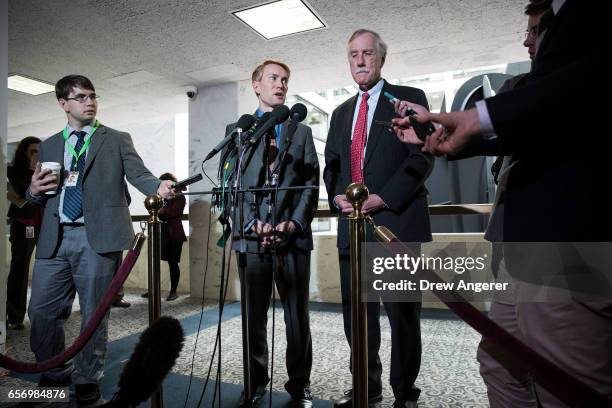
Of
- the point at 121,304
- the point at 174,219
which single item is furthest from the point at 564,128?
the point at 121,304

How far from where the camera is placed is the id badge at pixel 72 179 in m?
2.29

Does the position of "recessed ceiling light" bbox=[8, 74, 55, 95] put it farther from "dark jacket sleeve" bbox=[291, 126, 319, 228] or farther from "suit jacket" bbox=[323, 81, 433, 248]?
"suit jacket" bbox=[323, 81, 433, 248]

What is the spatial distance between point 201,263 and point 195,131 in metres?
1.91

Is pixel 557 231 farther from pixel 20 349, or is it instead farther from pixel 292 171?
pixel 20 349

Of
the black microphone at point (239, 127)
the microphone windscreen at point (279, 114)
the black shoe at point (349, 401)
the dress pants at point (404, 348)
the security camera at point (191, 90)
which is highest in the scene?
the security camera at point (191, 90)

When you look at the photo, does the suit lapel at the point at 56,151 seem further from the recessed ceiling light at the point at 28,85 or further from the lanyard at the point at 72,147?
the recessed ceiling light at the point at 28,85

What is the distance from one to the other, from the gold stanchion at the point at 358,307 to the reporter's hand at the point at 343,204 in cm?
52

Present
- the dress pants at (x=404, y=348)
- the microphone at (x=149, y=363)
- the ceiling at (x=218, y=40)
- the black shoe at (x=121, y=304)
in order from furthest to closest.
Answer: the black shoe at (x=121, y=304) < the ceiling at (x=218, y=40) < the dress pants at (x=404, y=348) < the microphone at (x=149, y=363)

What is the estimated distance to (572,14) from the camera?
82cm

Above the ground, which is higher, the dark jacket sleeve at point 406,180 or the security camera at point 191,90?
Result: the security camera at point 191,90

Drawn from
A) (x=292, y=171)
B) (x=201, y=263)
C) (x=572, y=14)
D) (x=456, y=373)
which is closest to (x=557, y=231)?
(x=572, y=14)

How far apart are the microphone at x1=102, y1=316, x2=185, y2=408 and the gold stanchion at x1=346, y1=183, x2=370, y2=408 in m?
0.63

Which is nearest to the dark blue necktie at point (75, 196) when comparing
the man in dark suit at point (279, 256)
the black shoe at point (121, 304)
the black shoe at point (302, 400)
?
the man in dark suit at point (279, 256)

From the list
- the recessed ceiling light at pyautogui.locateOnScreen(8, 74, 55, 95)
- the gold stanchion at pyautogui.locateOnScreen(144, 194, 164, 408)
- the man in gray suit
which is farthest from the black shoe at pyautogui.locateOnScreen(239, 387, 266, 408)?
the recessed ceiling light at pyautogui.locateOnScreen(8, 74, 55, 95)
